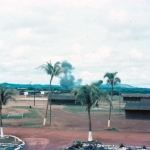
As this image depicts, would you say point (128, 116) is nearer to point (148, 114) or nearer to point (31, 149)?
point (148, 114)

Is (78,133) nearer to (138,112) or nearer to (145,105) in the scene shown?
(138,112)

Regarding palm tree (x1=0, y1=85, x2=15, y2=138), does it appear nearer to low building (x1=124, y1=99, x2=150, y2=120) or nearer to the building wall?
low building (x1=124, y1=99, x2=150, y2=120)

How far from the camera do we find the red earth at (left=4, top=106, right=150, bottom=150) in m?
36.9

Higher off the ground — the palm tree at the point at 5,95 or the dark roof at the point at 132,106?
the palm tree at the point at 5,95

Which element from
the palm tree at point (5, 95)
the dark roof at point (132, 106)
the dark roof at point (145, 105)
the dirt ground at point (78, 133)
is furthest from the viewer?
the dark roof at point (145, 105)

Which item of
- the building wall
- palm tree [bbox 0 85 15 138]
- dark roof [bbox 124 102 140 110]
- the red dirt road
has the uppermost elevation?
palm tree [bbox 0 85 15 138]

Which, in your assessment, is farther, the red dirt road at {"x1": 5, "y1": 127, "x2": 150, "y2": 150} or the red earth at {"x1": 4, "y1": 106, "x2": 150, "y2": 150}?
the red earth at {"x1": 4, "y1": 106, "x2": 150, "y2": 150}

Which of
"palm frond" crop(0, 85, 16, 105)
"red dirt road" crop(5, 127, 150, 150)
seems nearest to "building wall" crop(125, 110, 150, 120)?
"red dirt road" crop(5, 127, 150, 150)

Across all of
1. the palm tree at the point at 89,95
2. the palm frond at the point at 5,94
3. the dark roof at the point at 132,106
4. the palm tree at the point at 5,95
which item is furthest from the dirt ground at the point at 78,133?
the palm frond at the point at 5,94

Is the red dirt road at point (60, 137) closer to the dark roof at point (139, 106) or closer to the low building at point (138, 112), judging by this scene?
the low building at point (138, 112)

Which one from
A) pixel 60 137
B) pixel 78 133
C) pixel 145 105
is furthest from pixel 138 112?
pixel 60 137

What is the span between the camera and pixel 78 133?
42.9m

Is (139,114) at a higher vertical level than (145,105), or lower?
lower

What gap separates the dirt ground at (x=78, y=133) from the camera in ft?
122
